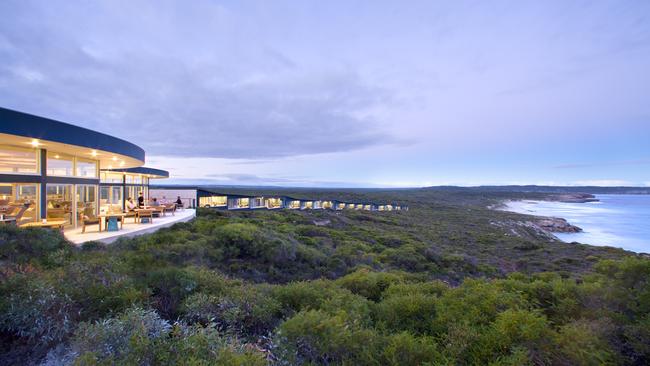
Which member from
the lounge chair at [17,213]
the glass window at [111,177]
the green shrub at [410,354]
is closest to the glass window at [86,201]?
the lounge chair at [17,213]

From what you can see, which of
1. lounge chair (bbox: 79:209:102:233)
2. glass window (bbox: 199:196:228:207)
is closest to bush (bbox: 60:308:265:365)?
lounge chair (bbox: 79:209:102:233)

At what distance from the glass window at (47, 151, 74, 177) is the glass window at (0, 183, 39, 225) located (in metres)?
0.78

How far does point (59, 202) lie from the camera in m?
10.2

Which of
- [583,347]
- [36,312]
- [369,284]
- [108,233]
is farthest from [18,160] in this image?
[583,347]

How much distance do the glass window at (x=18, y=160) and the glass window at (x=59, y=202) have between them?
0.76 metres

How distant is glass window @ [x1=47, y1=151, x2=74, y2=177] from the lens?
9.57m

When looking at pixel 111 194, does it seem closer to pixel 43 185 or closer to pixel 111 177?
pixel 111 177

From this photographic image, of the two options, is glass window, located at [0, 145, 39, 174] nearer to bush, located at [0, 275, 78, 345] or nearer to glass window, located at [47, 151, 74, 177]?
glass window, located at [47, 151, 74, 177]

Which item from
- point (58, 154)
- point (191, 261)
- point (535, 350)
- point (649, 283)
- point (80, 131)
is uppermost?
point (80, 131)

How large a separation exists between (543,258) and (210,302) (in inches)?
845

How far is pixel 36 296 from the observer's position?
11.7 feet

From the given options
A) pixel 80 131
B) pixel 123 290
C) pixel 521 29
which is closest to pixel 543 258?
pixel 521 29

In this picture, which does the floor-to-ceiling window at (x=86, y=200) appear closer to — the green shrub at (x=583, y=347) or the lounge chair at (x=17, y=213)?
Result: the lounge chair at (x=17, y=213)

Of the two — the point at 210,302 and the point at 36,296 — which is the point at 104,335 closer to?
the point at 210,302
